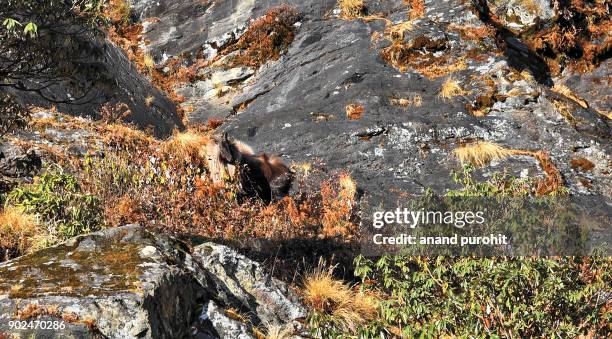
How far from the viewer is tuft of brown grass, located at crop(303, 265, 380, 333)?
22.8ft

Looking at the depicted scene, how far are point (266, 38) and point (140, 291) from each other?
16.2 m

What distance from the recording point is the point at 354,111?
13.9m

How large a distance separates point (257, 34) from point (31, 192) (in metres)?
13.9

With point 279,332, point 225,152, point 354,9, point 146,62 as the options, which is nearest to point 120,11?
point 146,62

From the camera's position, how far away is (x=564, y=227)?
621cm

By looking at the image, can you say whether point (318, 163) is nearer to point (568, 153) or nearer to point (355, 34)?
point (568, 153)

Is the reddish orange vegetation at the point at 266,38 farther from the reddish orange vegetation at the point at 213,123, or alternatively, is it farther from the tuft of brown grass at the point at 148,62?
the reddish orange vegetation at the point at 213,123

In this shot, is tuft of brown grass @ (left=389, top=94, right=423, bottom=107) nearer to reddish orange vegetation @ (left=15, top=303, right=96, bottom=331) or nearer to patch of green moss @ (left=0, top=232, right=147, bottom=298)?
patch of green moss @ (left=0, top=232, right=147, bottom=298)

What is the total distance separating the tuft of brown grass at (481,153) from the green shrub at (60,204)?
22.9 feet

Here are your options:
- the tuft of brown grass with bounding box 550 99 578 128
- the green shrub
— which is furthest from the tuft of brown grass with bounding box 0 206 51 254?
the tuft of brown grass with bounding box 550 99 578 128

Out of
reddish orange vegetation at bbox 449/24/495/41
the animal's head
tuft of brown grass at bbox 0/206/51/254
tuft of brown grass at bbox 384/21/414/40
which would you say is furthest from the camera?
tuft of brown grass at bbox 384/21/414/40

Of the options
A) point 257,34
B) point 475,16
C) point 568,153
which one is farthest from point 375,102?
point 257,34

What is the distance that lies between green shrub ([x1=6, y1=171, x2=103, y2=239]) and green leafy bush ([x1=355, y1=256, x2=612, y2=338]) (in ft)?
12.3
